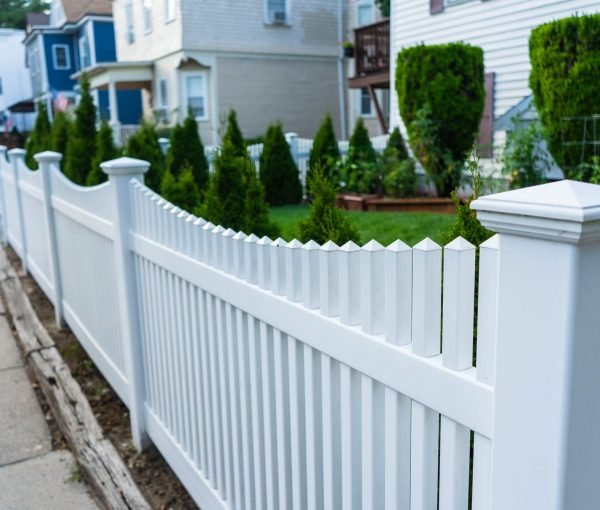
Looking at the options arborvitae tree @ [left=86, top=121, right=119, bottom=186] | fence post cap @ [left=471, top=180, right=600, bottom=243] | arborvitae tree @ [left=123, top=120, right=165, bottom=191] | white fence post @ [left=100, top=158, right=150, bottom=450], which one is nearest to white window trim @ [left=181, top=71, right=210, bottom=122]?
arborvitae tree @ [left=123, top=120, right=165, bottom=191]

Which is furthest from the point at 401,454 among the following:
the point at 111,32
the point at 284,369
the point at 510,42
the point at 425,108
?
the point at 111,32

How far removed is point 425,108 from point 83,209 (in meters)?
6.14

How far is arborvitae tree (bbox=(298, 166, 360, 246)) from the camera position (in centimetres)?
291

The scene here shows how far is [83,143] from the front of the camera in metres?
8.35

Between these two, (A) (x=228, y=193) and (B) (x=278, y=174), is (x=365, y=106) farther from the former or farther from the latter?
(A) (x=228, y=193)

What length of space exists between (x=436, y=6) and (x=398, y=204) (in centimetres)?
511

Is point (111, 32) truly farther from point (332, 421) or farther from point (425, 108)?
point (332, 421)

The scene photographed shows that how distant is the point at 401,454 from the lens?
5.20ft

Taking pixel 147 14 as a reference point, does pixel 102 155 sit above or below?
below

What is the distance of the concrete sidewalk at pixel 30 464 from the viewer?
3408mm

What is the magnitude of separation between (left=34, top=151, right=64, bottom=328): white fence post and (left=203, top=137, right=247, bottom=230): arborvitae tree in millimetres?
2582

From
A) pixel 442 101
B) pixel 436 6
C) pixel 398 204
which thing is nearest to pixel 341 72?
pixel 436 6

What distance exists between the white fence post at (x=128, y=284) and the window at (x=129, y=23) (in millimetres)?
22065

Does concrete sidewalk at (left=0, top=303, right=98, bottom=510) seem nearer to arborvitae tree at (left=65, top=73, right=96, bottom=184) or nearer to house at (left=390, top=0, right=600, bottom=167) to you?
arborvitae tree at (left=65, top=73, right=96, bottom=184)
